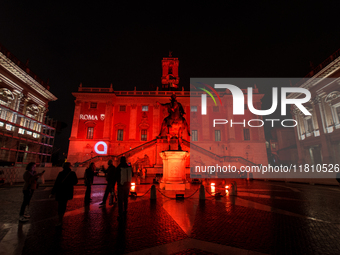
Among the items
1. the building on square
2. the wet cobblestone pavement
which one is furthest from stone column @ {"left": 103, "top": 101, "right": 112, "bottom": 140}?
the building on square

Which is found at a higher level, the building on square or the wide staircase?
the building on square

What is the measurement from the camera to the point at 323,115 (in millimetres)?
27391

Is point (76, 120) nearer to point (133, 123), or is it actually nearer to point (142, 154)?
point (133, 123)

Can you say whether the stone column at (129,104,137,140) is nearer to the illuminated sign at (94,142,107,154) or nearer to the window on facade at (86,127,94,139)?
the illuminated sign at (94,142,107,154)

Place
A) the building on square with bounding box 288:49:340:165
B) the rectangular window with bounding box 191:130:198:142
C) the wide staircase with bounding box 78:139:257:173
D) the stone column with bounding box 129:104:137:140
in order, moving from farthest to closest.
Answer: the rectangular window with bounding box 191:130:198:142
the stone column with bounding box 129:104:137:140
the wide staircase with bounding box 78:139:257:173
the building on square with bounding box 288:49:340:165

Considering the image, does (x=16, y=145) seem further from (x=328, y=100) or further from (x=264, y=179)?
(x=328, y=100)

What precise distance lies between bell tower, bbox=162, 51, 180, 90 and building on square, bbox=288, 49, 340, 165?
1039 inches

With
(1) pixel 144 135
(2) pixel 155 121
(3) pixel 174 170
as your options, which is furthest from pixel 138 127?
(3) pixel 174 170

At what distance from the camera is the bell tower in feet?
145

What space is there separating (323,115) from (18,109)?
46.8m

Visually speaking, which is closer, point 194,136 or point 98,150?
point 98,150

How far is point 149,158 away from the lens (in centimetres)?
2773

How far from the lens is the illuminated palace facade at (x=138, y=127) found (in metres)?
33.1

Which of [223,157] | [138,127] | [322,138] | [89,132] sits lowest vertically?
[223,157]
